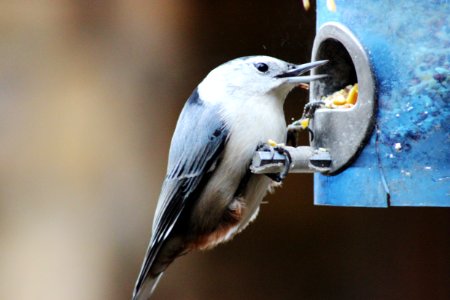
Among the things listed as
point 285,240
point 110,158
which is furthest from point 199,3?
point 285,240

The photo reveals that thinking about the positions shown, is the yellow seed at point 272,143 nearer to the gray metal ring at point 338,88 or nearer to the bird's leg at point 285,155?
the bird's leg at point 285,155

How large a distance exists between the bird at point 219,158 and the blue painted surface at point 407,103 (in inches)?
5.9

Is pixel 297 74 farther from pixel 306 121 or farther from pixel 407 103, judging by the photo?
pixel 407 103

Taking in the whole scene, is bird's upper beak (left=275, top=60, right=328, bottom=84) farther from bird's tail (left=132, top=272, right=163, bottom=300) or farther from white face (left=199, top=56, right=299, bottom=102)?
bird's tail (left=132, top=272, right=163, bottom=300)

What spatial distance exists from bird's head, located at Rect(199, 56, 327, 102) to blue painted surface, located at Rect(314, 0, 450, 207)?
0.55ft

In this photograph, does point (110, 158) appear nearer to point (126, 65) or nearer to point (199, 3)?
point (126, 65)

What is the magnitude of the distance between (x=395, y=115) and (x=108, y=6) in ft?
5.11

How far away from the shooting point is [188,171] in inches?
79.6

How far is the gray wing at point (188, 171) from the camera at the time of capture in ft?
6.61

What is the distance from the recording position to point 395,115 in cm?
193

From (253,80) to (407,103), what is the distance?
1.14 feet

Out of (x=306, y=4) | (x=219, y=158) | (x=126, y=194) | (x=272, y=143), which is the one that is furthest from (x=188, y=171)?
(x=126, y=194)

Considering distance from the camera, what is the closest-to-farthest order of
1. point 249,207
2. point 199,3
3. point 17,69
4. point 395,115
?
point 395,115 → point 249,207 → point 199,3 → point 17,69

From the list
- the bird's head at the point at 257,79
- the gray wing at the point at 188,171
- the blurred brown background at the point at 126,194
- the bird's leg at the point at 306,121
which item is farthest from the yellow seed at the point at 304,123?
the blurred brown background at the point at 126,194
